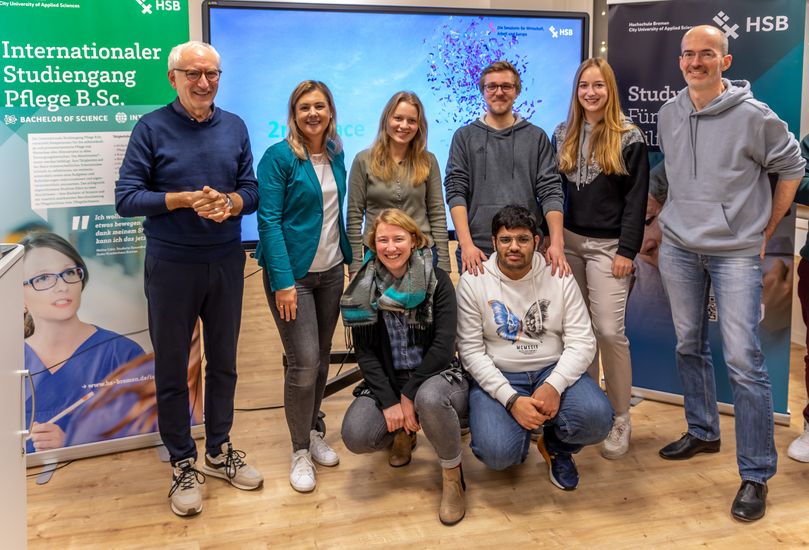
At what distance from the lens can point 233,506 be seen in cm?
278

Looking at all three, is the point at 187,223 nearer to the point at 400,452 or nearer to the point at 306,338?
the point at 306,338

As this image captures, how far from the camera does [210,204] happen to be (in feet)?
8.18

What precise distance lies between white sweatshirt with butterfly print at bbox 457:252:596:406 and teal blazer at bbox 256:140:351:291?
58 centimetres

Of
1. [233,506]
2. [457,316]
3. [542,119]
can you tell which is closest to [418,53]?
[542,119]

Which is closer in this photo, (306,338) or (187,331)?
(187,331)

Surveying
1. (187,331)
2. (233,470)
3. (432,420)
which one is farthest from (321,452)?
(187,331)

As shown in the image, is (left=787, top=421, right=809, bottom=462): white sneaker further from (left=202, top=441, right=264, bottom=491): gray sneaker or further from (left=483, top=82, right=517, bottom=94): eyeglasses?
(left=202, top=441, right=264, bottom=491): gray sneaker

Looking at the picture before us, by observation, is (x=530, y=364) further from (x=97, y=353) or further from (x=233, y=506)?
(x=97, y=353)

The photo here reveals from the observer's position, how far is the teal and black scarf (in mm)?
2723

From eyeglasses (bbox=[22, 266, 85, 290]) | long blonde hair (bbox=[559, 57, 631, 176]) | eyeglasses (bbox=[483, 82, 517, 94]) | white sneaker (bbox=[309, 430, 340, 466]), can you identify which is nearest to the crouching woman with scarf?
white sneaker (bbox=[309, 430, 340, 466])

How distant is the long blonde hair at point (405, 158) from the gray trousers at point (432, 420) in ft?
2.39

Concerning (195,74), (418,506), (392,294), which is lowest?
(418,506)

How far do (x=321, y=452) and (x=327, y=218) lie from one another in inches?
37.0

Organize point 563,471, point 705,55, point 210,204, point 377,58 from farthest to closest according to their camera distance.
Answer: point 377,58 < point 563,471 < point 705,55 < point 210,204
